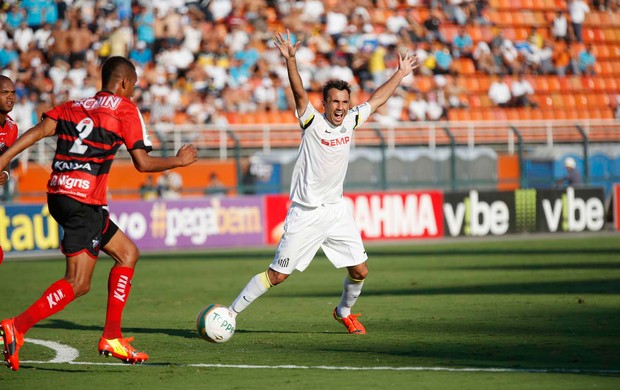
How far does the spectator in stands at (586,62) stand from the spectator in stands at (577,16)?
76 cm

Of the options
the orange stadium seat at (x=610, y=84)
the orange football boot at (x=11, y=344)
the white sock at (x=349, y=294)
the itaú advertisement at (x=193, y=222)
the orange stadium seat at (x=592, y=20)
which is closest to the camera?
the orange football boot at (x=11, y=344)

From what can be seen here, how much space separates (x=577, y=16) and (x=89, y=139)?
29.9 metres

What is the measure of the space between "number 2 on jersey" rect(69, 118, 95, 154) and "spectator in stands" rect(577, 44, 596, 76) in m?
28.6

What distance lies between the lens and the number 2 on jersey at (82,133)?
8031mm

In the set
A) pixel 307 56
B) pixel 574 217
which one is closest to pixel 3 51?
pixel 307 56

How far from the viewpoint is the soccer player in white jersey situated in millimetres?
9844

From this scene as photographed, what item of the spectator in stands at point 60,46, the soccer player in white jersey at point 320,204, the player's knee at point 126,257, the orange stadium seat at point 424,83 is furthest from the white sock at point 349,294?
the orange stadium seat at point 424,83

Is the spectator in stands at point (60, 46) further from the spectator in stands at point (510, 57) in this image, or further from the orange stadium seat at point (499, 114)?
the spectator in stands at point (510, 57)

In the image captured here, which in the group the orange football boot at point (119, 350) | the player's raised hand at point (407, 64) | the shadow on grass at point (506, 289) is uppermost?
the player's raised hand at point (407, 64)

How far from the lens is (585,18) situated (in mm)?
36156

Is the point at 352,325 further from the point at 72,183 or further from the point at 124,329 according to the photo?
the point at 72,183

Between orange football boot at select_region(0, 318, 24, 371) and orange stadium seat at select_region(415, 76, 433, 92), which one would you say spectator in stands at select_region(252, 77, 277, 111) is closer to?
orange stadium seat at select_region(415, 76, 433, 92)

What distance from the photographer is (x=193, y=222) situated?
23.8m

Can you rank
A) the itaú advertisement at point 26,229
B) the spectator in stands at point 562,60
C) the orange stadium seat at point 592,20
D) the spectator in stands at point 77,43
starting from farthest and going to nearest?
1. the orange stadium seat at point 592,20
2. the spectator in stands at point 562,60
3. the spectator in stands at point 77,43
4. the itaú advertisement at point 26,229
